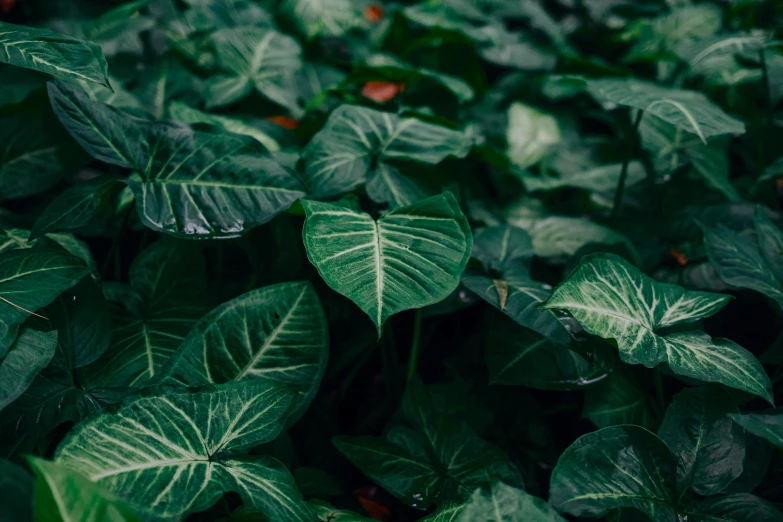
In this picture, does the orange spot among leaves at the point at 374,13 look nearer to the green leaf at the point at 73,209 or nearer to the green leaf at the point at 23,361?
the green leaf at the point at 73,209

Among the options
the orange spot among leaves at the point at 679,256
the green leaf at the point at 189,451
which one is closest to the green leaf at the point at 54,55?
the green leaf at the point at 189,451

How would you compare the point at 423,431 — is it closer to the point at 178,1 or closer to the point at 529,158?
the point at 529,158

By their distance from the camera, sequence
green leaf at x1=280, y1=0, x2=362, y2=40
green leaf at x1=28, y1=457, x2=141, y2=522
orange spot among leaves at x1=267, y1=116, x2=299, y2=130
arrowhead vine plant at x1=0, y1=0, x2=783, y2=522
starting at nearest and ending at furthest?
green leaf at x1=28, y1=457, x2=141, y2=522
arrowhead vine plant at x1=0, y1=0, x2=783, y2=522
orange spot among leaves at x1=267, y1=116, x2=299, y2=130
green leaf at x1=280, y1=0, x2=362, y2=40

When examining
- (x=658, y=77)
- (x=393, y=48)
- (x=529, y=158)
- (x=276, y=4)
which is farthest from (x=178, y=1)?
(x=658, y=77)

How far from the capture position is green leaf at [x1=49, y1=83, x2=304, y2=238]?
107 cm

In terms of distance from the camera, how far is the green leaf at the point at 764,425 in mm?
892

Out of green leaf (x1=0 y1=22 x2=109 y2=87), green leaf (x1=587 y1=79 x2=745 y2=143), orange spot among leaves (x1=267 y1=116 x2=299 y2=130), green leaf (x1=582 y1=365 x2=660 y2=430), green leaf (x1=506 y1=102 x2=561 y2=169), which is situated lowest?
green leaf (x1=582 y1=365 x2=660 y2=430)

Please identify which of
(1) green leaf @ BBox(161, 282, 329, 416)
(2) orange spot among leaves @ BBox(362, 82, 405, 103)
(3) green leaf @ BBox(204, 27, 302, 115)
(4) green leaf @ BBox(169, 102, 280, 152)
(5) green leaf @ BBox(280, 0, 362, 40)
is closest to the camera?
(1) green leaf @ BBox(161, 282, 329, 416)

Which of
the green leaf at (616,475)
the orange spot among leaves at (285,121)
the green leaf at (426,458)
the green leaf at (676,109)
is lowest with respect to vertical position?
the green leaf at (426,458)

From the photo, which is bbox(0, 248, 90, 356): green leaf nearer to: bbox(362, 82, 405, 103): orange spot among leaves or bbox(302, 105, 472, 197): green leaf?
bbox(302, 105, 472, 197): green leaf

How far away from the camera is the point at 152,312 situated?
3.95ft

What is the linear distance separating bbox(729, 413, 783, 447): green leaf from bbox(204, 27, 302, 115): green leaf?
130 centimetres

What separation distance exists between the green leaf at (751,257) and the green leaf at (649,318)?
139mm

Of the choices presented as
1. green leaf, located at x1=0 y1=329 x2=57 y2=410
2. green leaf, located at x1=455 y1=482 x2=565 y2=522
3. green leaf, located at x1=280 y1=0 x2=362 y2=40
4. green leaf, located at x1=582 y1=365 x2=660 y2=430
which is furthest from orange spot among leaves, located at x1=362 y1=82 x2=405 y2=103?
green leaf, located at x1=455 y1=482 x2=565 y2=522
